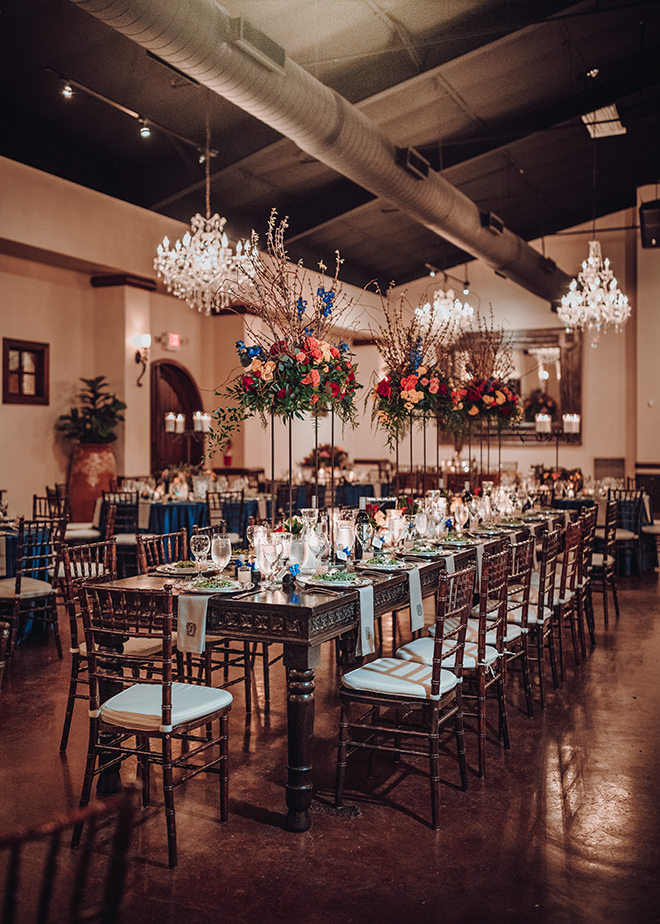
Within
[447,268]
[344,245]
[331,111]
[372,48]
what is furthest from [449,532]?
[447,268]

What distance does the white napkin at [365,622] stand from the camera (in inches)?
130

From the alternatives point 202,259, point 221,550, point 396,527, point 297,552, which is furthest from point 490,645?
point 202,259

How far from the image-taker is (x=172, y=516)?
8.35 meters

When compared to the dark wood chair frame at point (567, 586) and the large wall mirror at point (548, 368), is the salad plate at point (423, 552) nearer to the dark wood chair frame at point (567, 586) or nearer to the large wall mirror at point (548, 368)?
the dark wood chair frame at point (567, 586)

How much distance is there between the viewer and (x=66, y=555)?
12.0 feet

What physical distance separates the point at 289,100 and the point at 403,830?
5238 mm

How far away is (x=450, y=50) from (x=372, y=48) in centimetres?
83

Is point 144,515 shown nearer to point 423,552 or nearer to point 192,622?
point 423,552

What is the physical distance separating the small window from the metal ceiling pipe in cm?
473

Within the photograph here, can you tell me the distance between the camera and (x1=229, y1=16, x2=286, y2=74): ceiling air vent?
18.1 feet

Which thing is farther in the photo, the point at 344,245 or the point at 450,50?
the point at 344,245

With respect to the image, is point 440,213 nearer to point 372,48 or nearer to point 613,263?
point 372,48

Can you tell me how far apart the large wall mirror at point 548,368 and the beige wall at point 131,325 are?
19 cm

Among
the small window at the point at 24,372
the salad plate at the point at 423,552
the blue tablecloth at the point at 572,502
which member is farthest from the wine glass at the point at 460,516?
the small window at the point at 24,372
